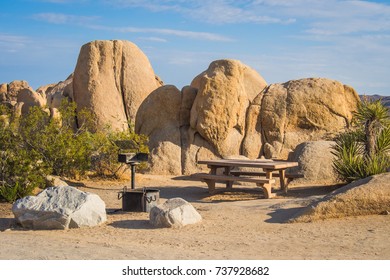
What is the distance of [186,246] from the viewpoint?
908 cm

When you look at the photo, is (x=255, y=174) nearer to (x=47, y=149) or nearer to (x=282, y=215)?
(x=282, y=215)

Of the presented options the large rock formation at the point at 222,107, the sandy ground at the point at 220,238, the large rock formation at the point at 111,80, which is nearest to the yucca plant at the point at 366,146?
the sandy ground at the point at 220,238

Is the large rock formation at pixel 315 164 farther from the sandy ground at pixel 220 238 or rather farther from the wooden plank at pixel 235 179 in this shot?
the sandy ground at pixel 220 238

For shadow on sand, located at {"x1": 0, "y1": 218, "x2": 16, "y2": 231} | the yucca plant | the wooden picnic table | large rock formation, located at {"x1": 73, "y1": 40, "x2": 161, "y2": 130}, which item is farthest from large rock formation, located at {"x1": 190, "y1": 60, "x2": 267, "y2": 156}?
shadow on sand, located at {"x1": 0, "y1": 218, "x2": 16, "y2": 231}

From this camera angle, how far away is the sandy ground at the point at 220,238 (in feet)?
27.5

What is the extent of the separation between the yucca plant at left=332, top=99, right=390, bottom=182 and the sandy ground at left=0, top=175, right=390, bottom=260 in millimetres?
2600

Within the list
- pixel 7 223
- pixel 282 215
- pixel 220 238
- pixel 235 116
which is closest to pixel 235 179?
pixel 282 215

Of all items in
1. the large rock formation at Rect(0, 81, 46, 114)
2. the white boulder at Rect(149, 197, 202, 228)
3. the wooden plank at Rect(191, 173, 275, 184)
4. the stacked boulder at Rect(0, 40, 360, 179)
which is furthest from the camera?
the large rock formation at Rect(0, 81, 46, 114)

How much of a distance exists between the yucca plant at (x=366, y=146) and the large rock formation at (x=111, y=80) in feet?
42.8

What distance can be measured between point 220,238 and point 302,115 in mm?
11448

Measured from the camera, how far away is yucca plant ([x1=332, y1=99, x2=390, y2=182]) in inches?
563

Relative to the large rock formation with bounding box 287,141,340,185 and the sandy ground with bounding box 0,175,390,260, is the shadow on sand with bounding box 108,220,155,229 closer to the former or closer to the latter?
the sandy ground with bounding box 0,175,390,260

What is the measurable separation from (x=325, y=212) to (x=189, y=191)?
5.69 meters
